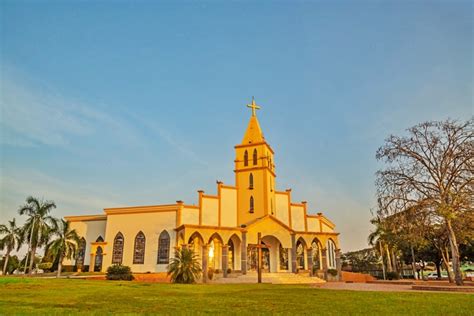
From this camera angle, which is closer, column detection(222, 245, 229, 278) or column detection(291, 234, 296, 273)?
column detection(222, 245, 229, 278)

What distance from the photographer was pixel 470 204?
20828mm

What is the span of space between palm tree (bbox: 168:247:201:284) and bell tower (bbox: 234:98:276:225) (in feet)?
42.0

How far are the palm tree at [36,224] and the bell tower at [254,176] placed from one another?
19023 millimetres

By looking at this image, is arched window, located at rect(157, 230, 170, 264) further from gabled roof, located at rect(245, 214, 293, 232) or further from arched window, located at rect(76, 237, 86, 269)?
arched window, located at rect(76, 237, 86, 269)

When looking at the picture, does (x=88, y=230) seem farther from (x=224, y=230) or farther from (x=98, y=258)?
(x=224, y=230)

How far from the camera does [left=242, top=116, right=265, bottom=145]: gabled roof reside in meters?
41.7

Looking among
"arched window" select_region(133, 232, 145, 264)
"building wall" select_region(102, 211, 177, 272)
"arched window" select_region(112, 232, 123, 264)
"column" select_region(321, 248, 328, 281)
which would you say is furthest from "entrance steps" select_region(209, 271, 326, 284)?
"arched window" select_region(112, 232, 123, 264)

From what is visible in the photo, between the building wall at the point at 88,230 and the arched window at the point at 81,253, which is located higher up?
the building wall at the point at 88,230

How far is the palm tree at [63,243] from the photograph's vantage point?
116 ft

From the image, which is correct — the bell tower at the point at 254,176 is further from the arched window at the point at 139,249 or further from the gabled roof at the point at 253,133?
the arched window at the point at 139,249

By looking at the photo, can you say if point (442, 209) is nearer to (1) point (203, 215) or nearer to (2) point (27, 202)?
(1) point (203, 215)

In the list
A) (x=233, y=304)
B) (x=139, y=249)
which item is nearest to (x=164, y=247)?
(x=139, y=249)

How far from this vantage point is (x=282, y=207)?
40031 mm

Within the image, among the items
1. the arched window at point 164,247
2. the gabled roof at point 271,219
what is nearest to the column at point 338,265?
the gabled roof at point 271,219
